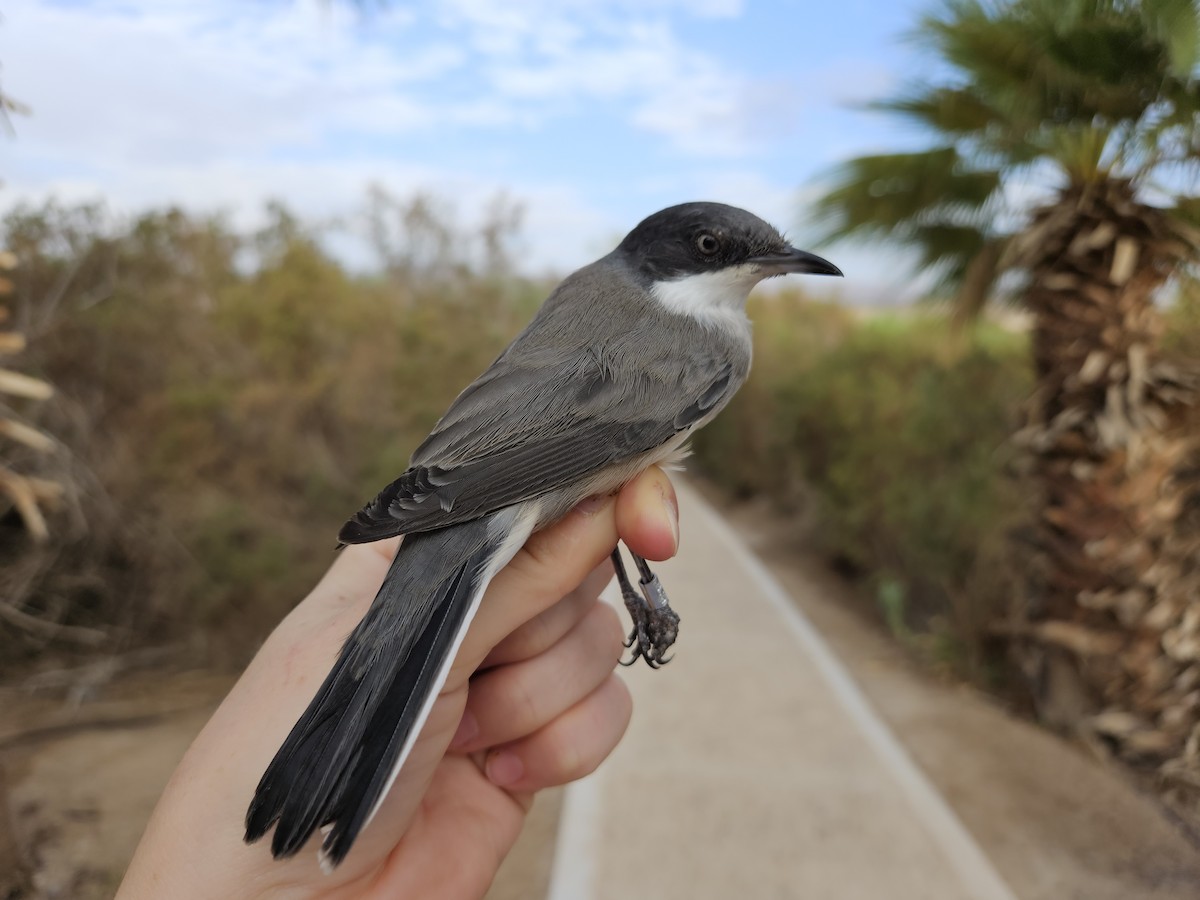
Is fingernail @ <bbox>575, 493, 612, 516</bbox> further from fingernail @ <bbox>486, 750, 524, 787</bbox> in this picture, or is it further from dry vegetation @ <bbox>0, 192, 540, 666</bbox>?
dry vegetation @ <bbox>0, 192, 540, 666</bbox>

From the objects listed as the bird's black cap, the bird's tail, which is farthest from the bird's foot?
the bird's black cap

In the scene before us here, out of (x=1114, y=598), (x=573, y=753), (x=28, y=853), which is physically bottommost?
(x=1114, y=598)

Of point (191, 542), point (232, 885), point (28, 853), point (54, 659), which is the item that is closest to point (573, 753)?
point (232, 885)

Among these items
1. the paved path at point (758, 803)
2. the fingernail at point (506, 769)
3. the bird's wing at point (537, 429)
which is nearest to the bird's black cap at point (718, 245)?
the bird's wing at point (537, 429)

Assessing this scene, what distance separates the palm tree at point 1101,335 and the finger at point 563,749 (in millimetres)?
3139

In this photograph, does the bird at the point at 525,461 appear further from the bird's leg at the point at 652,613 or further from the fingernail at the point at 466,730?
the fingernail at the point at 466,730

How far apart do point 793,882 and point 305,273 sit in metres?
5.51

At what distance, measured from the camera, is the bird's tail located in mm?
1225

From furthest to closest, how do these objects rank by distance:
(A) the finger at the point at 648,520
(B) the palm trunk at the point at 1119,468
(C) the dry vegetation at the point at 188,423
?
1. (C) the dry vegetation at the point at 188,423
2. (B) the palm trunk at the point at 1119,468
3. (A) the finger at the point at 648,520

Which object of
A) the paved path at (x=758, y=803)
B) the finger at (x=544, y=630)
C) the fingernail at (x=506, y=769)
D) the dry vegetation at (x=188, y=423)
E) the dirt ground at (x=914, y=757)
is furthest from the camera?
the dry vegetation at (x=188, y=423)

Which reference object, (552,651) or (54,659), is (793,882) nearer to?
(552,651)

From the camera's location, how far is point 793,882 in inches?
133

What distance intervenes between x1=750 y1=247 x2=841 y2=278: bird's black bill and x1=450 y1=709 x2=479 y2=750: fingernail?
1.38 metres

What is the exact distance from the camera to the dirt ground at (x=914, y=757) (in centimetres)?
311
